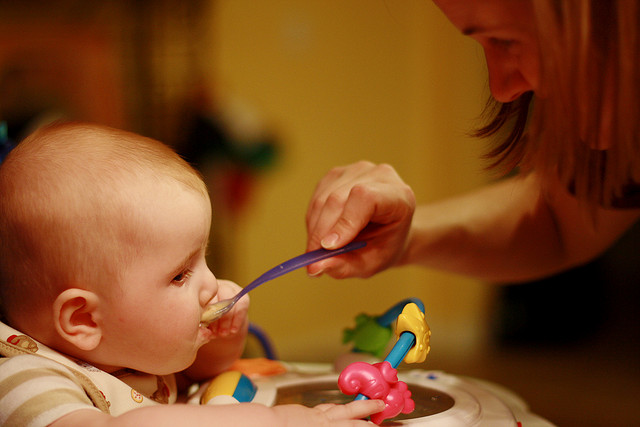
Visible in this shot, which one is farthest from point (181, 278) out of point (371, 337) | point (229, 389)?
point (371, 337)

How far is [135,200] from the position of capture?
20.1 inches

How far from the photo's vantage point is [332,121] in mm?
2049

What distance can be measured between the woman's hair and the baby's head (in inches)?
12.7

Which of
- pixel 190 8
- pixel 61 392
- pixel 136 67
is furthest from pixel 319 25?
pixel 61 392

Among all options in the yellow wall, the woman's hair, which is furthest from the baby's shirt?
the yellow wall

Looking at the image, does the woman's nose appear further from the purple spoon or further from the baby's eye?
the baby's eye

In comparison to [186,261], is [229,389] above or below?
below

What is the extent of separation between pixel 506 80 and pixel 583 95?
9 cm

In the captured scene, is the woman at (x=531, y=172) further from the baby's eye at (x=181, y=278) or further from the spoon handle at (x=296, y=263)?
the baby's eye at (x=181, y=278)

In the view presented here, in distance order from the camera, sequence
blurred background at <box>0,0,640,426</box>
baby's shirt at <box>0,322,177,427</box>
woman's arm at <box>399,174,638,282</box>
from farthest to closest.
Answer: blurred background at <box>0,0,640,426</box>
woman's arm at <box>399,174,638,282</box>
baby's shirt at <box>0,322,177,427</box>

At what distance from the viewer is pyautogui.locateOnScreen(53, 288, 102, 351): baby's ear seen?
498mm

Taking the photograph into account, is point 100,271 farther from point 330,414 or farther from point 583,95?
point 583,95

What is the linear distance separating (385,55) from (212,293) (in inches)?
66.2

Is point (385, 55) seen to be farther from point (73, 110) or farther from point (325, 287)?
→ point (73, 110)
